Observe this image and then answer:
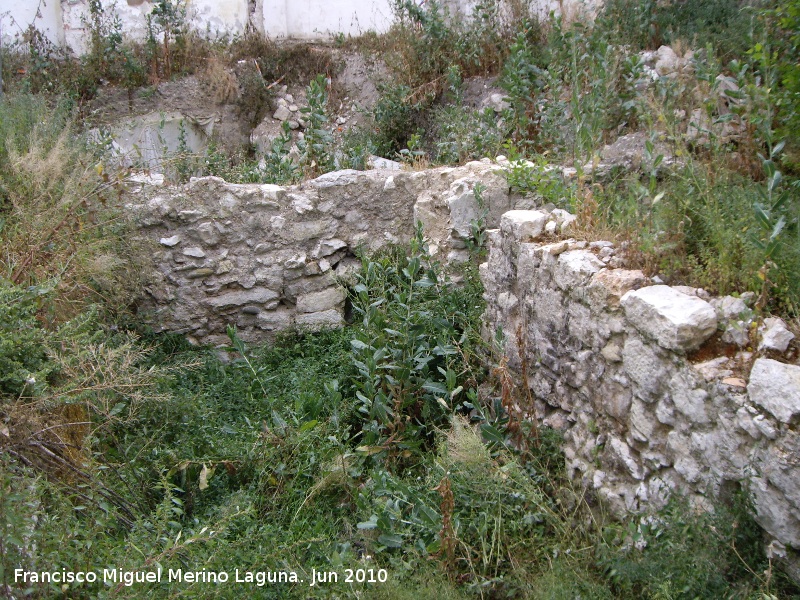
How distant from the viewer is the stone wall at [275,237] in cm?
541

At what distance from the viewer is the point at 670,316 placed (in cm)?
270

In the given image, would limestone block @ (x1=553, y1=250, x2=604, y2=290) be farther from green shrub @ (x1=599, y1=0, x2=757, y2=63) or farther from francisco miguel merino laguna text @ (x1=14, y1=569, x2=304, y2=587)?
green shrub @ (x1=599, y1=0, x2=757, y2=63)

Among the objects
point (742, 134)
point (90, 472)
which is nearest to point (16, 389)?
point (90, 472)

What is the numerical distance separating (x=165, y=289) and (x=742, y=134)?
4.34 m

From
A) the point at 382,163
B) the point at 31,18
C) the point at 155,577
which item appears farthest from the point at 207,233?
the point at 31,18

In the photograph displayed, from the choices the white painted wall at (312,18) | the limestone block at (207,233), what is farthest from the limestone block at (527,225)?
the white painted wall at (312,18)

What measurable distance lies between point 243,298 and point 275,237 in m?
0.57

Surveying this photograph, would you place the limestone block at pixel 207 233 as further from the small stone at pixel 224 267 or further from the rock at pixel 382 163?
the rock at pixel 382 163

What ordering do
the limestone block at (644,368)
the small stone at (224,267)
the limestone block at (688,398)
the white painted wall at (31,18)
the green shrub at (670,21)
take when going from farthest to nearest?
the white painted wall at (31,18) → the green shrub at (670,21) → the small stone at (224,267) → the limestone block at (644,368) → the limestone block at (688,398)

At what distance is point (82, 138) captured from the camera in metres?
5.94

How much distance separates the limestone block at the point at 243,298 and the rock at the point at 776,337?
12.9ft

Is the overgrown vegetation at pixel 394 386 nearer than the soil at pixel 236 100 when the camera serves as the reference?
Yes

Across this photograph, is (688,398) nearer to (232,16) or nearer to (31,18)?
(232,16)

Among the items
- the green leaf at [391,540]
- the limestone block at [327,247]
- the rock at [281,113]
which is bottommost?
the green leaf at [391,540]
